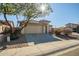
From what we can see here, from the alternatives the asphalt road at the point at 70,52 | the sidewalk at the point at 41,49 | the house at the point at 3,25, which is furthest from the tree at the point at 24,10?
the asphalt road at the point at 70,52

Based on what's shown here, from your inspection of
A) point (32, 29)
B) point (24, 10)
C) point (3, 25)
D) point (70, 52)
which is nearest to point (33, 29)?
point (32, 29)

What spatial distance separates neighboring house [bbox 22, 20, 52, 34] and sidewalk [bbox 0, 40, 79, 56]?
0.86 ft

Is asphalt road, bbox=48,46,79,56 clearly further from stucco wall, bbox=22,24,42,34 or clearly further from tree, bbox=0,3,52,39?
tree, bbox=0,3,52,39

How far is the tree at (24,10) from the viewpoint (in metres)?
3.71

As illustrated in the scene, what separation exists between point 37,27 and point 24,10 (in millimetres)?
390

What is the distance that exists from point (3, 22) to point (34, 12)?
59cm

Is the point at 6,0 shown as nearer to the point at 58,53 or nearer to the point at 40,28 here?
the point at 40,28

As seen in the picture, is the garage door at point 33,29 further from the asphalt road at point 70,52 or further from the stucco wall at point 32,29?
the asphalt road at point 70,52

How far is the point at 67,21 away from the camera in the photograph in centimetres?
374

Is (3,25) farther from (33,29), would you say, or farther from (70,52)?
(70,52)

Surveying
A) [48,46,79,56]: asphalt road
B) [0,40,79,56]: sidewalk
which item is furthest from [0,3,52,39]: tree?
[48,46,79,56]: asphalt road

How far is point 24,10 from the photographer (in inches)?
148

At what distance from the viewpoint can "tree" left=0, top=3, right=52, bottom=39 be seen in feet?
12.2

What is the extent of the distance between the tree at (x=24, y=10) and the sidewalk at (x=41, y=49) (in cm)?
35
